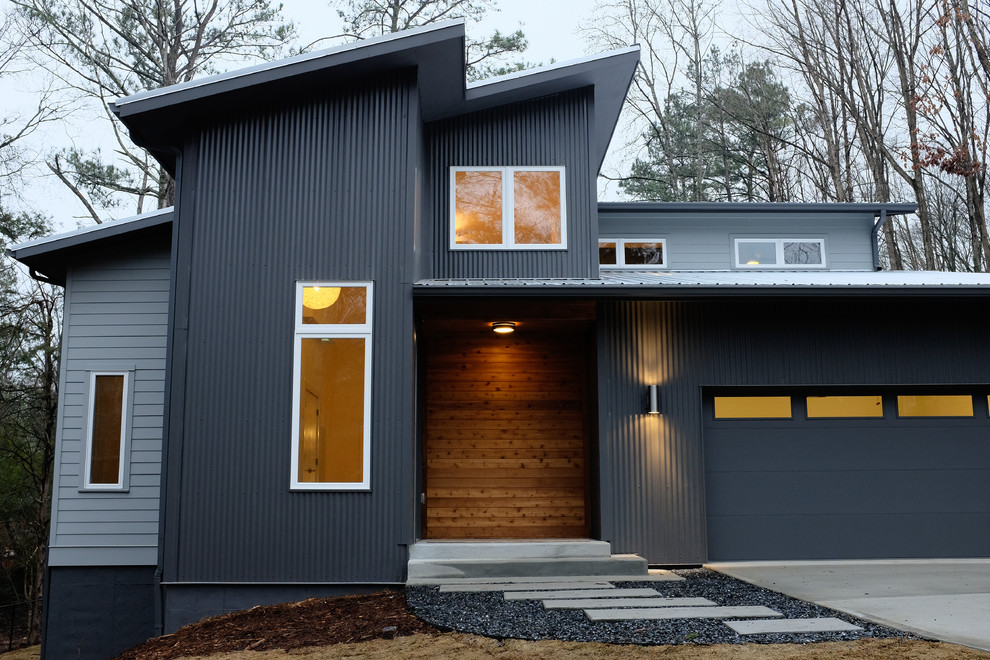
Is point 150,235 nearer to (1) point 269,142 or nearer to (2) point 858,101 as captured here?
(1) point 269,142

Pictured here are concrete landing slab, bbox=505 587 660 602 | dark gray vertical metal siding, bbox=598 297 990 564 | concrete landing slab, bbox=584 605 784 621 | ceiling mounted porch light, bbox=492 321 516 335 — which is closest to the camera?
concrete landing slab, bbox=584 605 784 621

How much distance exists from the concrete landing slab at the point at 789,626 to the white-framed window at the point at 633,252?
21.0 ft

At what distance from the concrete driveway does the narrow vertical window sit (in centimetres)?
586

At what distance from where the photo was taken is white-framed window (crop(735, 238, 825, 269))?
36.3 feet

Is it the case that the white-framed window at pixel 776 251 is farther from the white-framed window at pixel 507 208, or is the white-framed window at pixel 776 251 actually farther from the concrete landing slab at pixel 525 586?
the concrete landing slab at pixel 525 586

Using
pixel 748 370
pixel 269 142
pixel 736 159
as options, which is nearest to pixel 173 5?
pixel 269 142

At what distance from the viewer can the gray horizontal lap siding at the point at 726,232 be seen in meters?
11.0

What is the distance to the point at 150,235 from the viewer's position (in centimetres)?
847

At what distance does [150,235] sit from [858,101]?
602 inches

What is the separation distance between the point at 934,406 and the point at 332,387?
5.97 meters

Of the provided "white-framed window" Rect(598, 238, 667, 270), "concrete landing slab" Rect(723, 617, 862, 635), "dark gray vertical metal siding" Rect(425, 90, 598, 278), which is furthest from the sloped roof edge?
"concrete landing slab" Rect(723, 617, 862, 635)

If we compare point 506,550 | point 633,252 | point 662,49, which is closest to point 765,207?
point 633,252

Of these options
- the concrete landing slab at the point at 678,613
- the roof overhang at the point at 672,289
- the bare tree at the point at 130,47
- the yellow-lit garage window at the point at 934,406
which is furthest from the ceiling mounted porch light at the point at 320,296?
the bare tree at the point at 130,47

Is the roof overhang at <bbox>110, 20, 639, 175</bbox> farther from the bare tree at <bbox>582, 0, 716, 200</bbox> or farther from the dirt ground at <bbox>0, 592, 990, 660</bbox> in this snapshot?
the bare tree at <bbox>582, 0, 716, 200</bbox>
